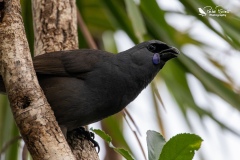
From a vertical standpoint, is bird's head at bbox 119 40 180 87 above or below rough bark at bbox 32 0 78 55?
below

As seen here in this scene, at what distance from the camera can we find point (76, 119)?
3.07 metres

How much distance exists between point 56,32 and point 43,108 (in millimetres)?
1002

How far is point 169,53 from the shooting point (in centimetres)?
326

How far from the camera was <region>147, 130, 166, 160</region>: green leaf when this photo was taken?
205cm

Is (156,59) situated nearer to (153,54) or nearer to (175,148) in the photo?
(153,54)

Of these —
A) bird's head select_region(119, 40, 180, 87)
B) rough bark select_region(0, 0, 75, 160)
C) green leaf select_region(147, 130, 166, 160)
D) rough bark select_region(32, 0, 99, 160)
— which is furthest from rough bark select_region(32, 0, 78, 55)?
green leaf select_region(147, 130, 166, 160)

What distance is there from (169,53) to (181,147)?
4.34ft

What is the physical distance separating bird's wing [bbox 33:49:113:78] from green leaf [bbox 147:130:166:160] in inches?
44.9

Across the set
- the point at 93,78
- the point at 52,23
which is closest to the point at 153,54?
the point at 93,78

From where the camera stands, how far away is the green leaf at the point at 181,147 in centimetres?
199

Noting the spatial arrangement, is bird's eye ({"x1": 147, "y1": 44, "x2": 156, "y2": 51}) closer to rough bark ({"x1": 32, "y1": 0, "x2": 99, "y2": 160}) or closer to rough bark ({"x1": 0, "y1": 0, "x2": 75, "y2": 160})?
rough bark ({"x1": 32, "y1": 0, "x2": 99, "y2": 160})

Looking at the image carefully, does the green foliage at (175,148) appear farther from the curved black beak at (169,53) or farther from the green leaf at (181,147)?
the curved black beak at (169,53)

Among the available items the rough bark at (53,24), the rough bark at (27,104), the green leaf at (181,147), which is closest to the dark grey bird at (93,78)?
the rough bark at (53,24)

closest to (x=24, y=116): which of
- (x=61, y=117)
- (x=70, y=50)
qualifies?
(x=61, y=117)
